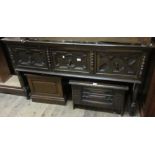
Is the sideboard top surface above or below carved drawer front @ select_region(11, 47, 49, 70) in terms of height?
above

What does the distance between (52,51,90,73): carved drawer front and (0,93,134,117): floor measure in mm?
535

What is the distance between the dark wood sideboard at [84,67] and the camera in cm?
144

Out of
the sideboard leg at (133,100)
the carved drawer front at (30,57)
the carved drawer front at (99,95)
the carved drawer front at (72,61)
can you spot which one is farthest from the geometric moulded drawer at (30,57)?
the sideboard leg at (133,100)

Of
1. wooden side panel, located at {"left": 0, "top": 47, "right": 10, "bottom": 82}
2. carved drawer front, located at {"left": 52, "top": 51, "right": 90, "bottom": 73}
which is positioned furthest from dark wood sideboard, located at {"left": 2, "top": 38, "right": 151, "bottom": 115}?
wooden side panel, located at {"left": 0, "top": 47, "right": 10, "bottom": 82}

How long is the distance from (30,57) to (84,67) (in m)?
0.56

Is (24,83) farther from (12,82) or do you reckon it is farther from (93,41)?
(93,41)

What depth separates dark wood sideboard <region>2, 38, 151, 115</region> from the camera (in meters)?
1.44

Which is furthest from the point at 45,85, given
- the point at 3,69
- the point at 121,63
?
the point at 121,63

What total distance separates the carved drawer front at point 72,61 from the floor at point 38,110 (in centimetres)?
53

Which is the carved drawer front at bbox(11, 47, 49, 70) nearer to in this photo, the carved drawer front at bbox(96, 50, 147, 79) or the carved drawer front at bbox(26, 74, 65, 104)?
the carved drawer front at bbox(26, 74, 65, 104)
